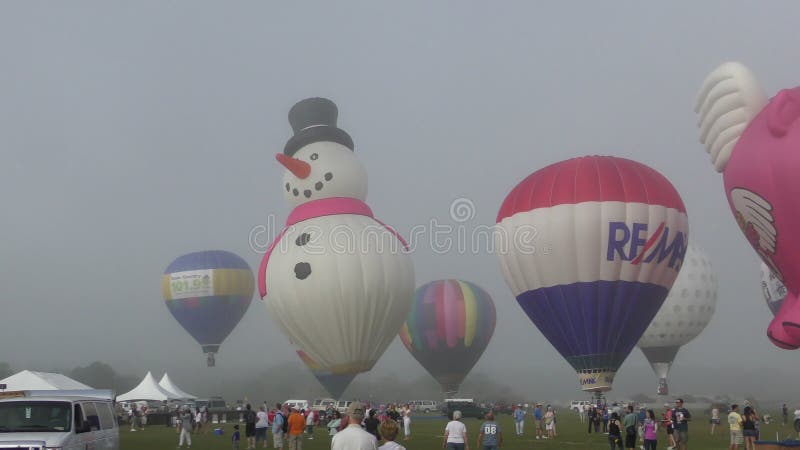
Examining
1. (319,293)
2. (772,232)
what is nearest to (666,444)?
(772,232)

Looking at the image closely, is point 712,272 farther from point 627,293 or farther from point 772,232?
point 772,232

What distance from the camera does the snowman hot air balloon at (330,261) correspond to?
1575 inches

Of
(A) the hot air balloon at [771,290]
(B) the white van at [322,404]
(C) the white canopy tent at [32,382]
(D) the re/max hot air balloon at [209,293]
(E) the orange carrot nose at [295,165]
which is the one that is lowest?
(B) the white van at [322,404]

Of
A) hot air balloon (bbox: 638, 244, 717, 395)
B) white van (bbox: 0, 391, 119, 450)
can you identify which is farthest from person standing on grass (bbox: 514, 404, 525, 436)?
hot air balloon (bbox: 638, 244, 717, 395)

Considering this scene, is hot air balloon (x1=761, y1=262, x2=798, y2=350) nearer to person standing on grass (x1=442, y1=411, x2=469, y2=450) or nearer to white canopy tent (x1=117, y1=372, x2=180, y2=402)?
person standing on grass (x1=442, y1=411, x2=469, y2=450)

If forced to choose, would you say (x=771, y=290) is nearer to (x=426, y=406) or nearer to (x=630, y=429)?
(x=630, y=429)

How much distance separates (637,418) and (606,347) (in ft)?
44.5

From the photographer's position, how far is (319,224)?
40.2 metres

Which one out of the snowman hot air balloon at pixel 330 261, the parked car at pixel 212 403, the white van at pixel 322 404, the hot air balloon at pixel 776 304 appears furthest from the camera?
the parked car at pixel 212 403

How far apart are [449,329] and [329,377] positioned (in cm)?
1488

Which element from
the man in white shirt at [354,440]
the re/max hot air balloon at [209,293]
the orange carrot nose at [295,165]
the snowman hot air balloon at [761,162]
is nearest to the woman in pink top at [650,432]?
the snowman hot air balloon at [761,162]

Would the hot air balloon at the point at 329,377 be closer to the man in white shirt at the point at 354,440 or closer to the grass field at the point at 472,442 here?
the grass field at the point at 472,442

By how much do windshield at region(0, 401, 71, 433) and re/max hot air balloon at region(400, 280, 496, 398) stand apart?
46625 mm

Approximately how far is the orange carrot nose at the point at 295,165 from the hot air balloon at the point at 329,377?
8865 mm
